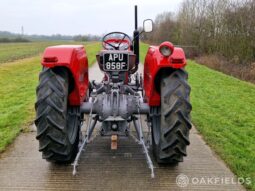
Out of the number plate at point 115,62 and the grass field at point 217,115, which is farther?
the grass field at point 217,115

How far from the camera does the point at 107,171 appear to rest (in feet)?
14.1

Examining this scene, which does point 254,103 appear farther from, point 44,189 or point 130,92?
point 44,189

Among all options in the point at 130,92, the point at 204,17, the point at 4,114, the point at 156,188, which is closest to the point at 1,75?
the point at 4,114

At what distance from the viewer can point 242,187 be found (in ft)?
13.0

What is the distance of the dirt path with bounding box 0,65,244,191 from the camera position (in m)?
3.95

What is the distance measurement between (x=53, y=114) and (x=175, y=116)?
1.36 metres

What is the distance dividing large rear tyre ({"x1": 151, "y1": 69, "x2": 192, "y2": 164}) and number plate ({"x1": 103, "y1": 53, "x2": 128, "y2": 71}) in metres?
0.79

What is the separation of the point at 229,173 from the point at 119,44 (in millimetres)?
2549

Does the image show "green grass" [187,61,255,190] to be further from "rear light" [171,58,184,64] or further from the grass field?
"rear light" [171,58,184,64]

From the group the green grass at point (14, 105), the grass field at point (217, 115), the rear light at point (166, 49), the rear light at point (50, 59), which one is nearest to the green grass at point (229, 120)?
the grass field at point (217, 115)

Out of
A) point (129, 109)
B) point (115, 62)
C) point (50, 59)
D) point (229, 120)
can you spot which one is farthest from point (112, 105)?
point (229, 120)

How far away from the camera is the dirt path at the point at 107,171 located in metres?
3.95

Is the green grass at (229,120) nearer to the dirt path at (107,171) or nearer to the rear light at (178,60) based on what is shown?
the dirt path at (107,171)

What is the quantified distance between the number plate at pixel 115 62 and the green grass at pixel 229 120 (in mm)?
1832
